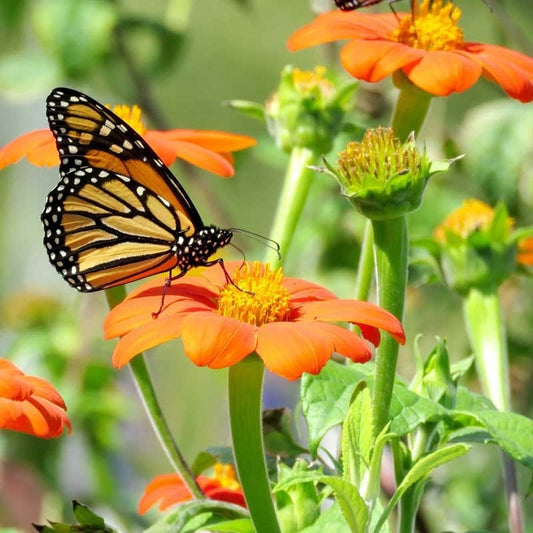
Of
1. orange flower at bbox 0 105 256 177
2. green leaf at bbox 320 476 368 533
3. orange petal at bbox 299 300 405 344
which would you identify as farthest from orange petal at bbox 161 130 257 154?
green leaf at bbox 320 476 368 533

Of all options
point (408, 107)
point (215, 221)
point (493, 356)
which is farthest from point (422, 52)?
point (215, 221)

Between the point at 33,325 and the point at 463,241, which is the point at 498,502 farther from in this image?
the point at 33,325

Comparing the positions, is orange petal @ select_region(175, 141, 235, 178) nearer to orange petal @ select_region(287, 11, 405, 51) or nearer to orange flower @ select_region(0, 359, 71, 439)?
orange petal @ select_region(287, 11, 405, 51)

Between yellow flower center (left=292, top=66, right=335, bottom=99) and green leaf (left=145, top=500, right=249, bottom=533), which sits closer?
green leaf (left=145, top=500, right=249, bottom=533)

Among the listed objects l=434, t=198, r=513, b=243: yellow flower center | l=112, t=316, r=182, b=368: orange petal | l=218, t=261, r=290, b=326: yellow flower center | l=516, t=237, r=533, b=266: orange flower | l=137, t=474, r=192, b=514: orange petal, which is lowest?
Result: l=137, t=474, r=192, b=514: orange petal

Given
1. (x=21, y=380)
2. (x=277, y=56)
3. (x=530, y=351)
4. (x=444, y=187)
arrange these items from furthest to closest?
1. (x=277, y=56)
2. (x=444, y=187)
3. (x=530, y=351)
4. (x=21, y=380)

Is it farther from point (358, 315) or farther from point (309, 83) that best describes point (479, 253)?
point (358, 315)

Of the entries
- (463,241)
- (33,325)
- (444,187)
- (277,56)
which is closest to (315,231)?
(444,187)

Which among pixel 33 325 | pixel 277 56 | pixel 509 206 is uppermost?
pixel 277 56
